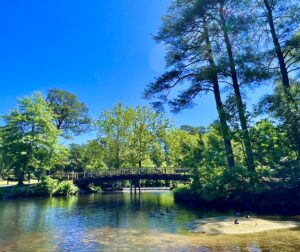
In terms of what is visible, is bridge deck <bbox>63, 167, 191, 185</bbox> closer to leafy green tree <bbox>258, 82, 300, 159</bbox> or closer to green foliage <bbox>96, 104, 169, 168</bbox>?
green foliage <bbox>96, 104, 169, 168</bbox>

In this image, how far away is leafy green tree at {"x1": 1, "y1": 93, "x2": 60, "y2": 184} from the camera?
35.6 meters

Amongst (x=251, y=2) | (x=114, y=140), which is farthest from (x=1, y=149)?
(x=251, y=2)

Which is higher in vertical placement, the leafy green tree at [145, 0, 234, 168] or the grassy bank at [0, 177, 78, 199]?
the leafy green tree at [145, 0, 234, 168]

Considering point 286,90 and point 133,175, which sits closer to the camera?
point 286,90

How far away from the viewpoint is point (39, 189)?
35406 mm

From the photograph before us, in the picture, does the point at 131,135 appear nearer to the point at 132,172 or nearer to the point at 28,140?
the point at 132,172

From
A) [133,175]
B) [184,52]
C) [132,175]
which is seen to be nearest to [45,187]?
[132,175]

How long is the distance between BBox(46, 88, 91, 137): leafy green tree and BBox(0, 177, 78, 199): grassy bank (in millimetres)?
16900

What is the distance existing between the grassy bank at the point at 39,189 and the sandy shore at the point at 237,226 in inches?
969

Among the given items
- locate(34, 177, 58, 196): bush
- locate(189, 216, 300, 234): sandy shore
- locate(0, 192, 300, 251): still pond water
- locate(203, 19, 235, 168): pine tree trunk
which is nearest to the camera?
locate(0, 192, 300, 251): still pond water

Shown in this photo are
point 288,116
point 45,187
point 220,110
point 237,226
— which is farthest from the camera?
point 45,187

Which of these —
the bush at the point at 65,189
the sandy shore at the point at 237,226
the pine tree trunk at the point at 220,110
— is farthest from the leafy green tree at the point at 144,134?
the sandy shore at the point at 237,226

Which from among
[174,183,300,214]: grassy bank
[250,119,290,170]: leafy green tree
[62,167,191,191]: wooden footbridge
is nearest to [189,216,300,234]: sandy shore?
[174,183,300,214]: grassy bank

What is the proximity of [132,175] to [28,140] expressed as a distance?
1382 cm
